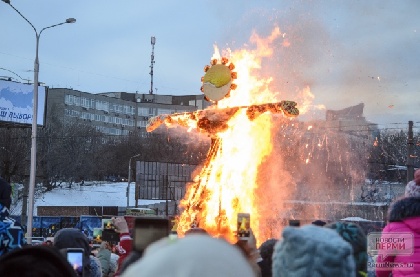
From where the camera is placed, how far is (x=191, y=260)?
A: 1636 millimetres

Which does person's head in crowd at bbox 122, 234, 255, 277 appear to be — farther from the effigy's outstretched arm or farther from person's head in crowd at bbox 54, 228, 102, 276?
the effigy's outstretched arm

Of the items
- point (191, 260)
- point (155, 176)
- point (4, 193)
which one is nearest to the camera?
point (191, 260)

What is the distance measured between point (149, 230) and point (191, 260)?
2182mm

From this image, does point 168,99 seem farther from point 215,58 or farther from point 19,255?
point 19,255

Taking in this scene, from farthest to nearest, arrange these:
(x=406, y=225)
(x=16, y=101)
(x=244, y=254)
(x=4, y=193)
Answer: (x=16, y=101) < (x=406, y=225) < (x=4, y=193) < (x=244, y=254)

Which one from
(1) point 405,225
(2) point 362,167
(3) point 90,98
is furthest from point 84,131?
(1) point 405,225

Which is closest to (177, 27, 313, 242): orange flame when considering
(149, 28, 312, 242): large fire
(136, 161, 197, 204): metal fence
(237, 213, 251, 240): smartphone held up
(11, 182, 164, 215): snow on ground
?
(149, 28, 312, 242): large fire

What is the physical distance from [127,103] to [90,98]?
777cm

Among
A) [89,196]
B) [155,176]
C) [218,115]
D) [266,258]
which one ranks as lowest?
[89,196]

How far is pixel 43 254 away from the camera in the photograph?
7.79 feet

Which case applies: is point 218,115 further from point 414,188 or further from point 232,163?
point 414,188

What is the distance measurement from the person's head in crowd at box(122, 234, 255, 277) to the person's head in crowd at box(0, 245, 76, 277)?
71 cm

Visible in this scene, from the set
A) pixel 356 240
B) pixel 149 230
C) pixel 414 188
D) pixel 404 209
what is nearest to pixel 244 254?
pixel 149 230

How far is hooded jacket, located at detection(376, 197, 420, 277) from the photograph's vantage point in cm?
531
